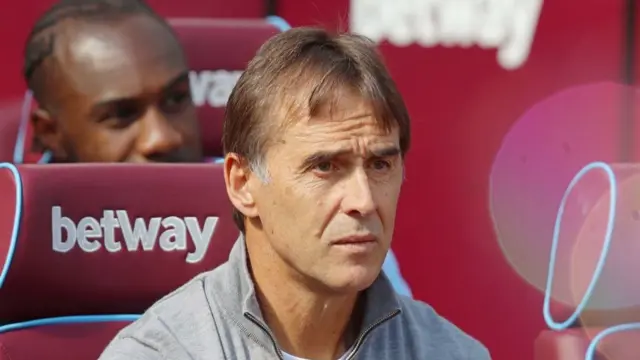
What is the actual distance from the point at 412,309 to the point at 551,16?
91 cm

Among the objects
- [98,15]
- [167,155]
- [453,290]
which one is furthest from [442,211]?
[98,15]

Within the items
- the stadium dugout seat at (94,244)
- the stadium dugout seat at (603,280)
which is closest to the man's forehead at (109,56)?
the stadium dugout seat at (94,244)

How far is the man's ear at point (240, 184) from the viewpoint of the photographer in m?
1.66

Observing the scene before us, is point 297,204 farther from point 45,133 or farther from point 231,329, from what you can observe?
point 45,133

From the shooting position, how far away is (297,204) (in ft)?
5.23

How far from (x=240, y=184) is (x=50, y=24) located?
70 cm

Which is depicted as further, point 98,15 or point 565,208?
point 565,208

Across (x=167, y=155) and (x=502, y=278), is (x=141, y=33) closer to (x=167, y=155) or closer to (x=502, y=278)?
(x=167, y=155)

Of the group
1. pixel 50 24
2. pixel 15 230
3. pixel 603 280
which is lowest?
pixel 603 280

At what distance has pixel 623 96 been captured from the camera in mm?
2500

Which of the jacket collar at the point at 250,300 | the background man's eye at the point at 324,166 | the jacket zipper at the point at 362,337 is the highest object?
the background man's eye at the point at 324,166

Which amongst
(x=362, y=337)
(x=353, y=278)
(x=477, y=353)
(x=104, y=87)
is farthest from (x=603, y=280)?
(x=104, y=87)

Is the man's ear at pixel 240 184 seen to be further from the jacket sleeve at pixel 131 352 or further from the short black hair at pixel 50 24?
the short black hair at pixel 50 24

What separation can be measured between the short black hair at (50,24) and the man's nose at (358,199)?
82cm
